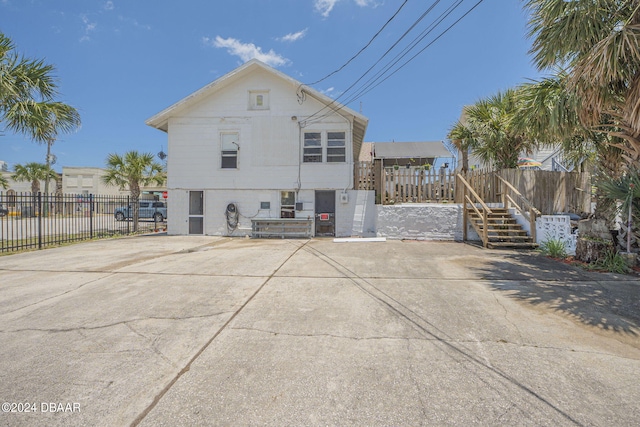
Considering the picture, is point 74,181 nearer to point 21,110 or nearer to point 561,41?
point 21,110

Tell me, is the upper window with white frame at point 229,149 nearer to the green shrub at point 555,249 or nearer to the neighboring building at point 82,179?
the green shrub at point 555,249

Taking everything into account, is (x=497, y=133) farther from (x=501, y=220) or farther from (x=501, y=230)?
(x=501, y=230)

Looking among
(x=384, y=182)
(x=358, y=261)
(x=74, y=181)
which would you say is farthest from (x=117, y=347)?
(x=74, y=181)

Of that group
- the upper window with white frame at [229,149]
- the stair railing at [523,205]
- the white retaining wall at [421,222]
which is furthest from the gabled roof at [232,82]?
the stair railing at [523,205]

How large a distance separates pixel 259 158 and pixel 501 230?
9.73m

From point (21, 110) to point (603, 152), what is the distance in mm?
15558

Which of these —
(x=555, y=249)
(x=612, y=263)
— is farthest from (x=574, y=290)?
(x=555, y=249)

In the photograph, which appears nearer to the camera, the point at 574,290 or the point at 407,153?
the point at 574,290

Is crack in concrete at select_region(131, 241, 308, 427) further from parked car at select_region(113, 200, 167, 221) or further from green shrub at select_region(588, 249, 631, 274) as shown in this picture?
parked car at select_region(113, 200, 167, 221)

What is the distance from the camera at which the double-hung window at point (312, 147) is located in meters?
12.4

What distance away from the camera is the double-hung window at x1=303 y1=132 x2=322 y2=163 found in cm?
1237

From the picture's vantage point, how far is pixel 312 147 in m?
12.4

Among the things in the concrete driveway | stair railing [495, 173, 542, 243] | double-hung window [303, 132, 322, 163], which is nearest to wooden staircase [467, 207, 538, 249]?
stair railing [495, 173, 542, 243]

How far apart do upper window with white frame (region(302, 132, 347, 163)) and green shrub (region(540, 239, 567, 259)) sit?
7577mm
